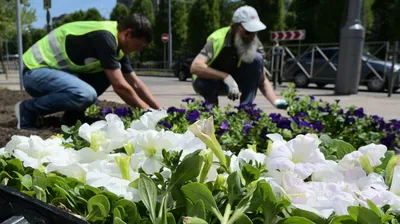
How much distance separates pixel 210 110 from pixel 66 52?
125cm

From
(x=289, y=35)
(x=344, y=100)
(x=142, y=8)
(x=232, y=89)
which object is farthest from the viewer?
(x=142, y=8)

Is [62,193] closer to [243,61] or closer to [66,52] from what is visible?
[66,52]

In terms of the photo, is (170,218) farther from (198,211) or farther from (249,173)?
(249,173)

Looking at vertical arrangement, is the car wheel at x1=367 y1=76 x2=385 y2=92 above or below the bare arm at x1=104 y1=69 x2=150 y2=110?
below

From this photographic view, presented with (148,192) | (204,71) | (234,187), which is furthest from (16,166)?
(204,71)

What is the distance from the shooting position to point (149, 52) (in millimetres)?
39188

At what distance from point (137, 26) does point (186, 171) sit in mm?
2622

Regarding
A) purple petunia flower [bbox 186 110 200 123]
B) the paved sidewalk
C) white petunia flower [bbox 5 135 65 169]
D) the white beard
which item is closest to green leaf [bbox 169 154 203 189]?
white petunia flower [bbox 5 135 65 169]

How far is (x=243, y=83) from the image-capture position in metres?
4.26

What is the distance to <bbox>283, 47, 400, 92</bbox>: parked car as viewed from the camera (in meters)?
12.9

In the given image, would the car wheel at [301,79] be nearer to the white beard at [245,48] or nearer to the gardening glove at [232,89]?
the white beard at [245,48]

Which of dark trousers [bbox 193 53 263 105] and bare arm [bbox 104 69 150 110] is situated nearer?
bare arm [bbox 104 69 150 110]

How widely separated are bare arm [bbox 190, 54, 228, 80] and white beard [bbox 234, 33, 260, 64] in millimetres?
250

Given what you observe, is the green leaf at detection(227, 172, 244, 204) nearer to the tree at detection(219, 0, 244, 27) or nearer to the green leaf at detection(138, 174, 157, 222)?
the green leaf at detection(138, 174, 157, 222)
